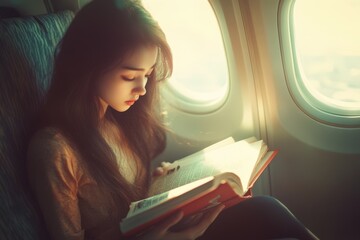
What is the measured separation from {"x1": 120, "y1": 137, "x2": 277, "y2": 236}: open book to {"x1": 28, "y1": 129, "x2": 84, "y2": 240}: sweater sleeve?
153mm

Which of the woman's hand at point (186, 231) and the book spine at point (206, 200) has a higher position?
the book spine at point (206, 200)

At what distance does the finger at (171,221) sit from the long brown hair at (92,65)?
205 millimetres

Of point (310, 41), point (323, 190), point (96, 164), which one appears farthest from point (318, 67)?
point (96, 164)

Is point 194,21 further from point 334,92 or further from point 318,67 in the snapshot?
point 334,92

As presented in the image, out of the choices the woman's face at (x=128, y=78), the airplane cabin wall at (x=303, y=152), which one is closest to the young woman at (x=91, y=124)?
the woman's face at (x=128, y=78)

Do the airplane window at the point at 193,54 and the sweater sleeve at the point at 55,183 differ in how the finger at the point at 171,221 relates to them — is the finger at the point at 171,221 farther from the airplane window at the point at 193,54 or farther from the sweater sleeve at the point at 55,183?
the airplane window at the point at 193,54

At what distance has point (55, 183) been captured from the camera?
0.75 meters

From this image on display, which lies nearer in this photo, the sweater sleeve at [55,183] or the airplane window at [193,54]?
the sweater sleeve at [55,183]

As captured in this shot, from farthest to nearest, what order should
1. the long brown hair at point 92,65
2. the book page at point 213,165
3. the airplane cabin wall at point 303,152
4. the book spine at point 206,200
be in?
the airplane cabin wall at point 303,152, the book page at point 213,165, the long brown hair at point 92,65, the book spine at point 206,200

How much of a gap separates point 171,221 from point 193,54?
1.03m

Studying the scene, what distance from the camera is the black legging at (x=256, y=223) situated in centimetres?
100

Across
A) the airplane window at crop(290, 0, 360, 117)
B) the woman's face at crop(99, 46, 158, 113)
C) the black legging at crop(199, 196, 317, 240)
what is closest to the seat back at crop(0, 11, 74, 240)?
the woman's face at crop(99, 46, 158, 113)

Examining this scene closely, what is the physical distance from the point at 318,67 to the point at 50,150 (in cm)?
108

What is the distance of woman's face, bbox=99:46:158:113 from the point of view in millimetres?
847
